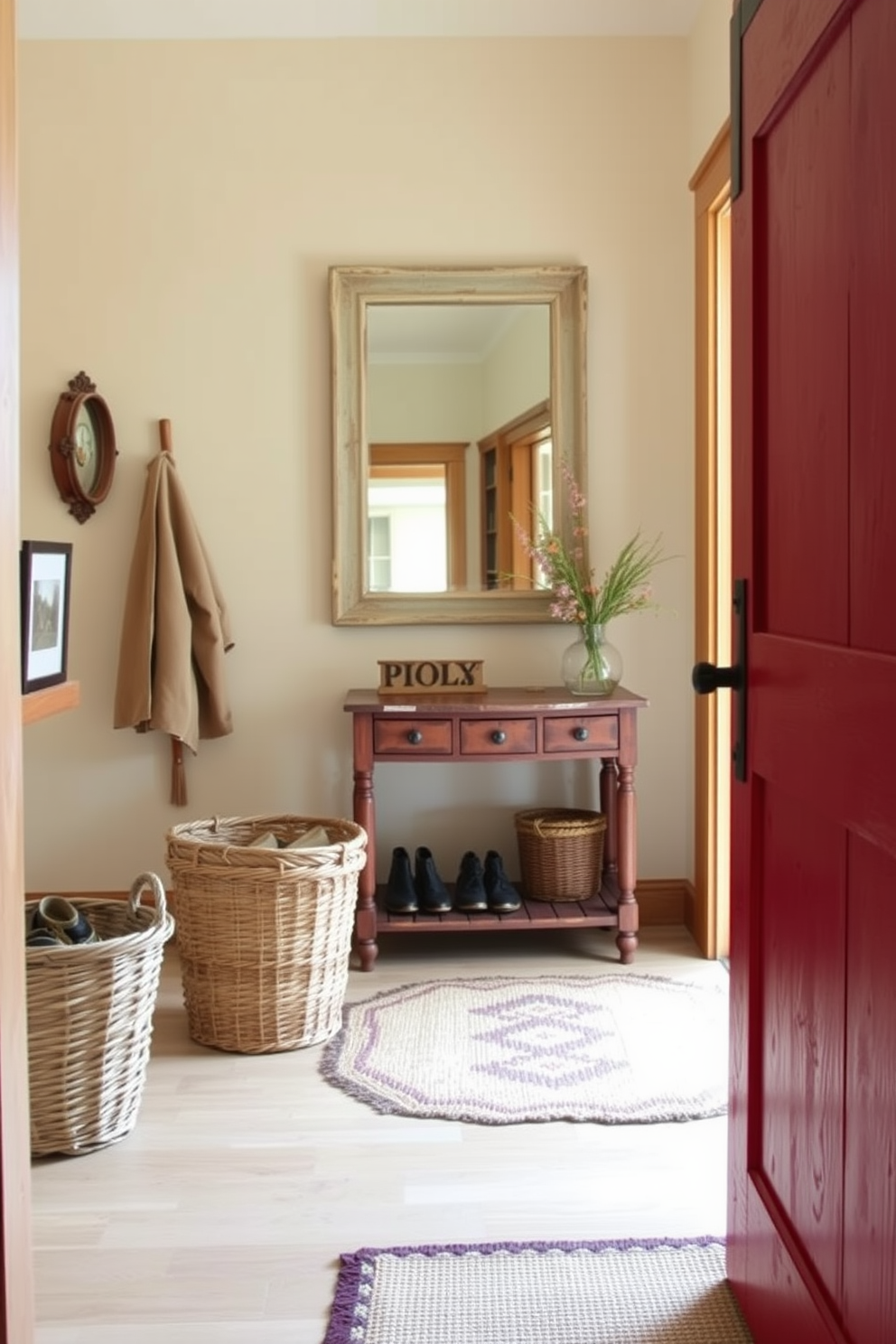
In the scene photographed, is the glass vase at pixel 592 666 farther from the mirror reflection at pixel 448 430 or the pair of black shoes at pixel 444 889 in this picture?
the pair of black shoes at pixel 444 889

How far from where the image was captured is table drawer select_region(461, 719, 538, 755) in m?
3.68

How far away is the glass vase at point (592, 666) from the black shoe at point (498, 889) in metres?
0.54

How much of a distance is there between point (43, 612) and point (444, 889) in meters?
1.93

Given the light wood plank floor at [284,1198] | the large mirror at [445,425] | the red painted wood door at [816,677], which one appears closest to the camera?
the red painted wood door at [816,677]

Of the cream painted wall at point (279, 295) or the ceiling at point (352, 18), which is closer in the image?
the ceiling at point (352, 18)

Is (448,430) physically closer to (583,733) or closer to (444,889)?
(583,733)

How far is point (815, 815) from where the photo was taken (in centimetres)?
158

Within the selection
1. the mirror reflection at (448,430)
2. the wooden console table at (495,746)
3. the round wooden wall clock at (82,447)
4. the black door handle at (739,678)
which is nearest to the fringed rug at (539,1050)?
the wooden console table at (495,746)

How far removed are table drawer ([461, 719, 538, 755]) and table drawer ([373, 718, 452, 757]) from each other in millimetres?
52

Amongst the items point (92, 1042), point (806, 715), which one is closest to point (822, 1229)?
point (806, 715)

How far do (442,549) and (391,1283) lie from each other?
93.2 inches

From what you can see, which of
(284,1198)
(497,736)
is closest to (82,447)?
(497,736)

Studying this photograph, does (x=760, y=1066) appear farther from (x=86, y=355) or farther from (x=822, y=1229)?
(x=86, y=355)

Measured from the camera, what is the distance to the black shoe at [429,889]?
149 inches
